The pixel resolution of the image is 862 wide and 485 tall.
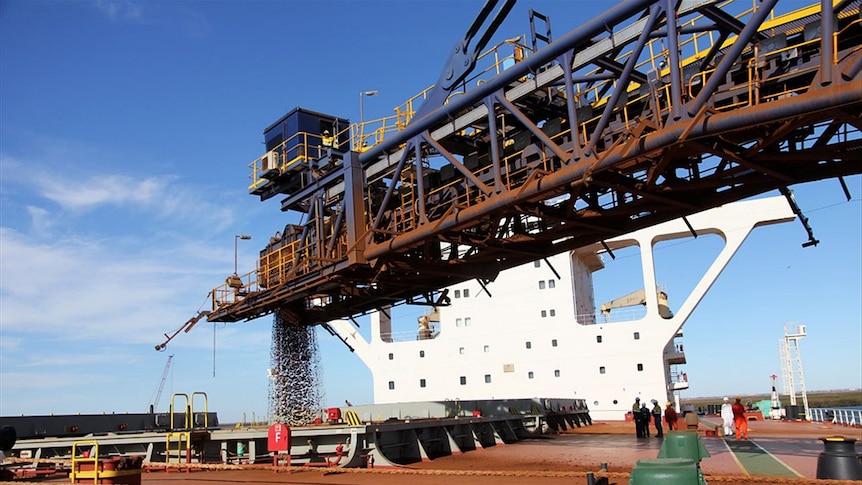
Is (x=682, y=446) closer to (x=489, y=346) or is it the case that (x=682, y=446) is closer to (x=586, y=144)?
(x=586, y=144)

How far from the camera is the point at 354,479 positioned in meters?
13.0

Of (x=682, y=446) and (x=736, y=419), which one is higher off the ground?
(x=682, y=446)

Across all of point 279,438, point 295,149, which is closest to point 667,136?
point 279,438

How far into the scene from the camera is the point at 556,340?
120 ft

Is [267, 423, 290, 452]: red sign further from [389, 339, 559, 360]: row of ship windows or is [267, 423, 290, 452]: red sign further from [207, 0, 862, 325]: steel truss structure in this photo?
[389, 339, 559, 360]: row of ship windows

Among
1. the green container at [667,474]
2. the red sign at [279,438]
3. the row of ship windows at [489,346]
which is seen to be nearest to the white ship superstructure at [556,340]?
the row of ship windows at [489,346]

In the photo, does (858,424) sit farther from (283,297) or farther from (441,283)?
(283,297)

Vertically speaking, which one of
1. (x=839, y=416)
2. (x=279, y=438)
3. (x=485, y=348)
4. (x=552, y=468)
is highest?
(x=485, y=348)

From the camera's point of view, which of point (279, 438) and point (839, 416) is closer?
point (279, 438)

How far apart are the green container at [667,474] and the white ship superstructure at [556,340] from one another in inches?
1105

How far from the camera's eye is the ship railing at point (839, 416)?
28125 mm

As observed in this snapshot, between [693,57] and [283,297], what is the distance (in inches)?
603

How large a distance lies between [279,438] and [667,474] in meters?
11.3

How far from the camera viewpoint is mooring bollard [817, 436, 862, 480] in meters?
9.21
